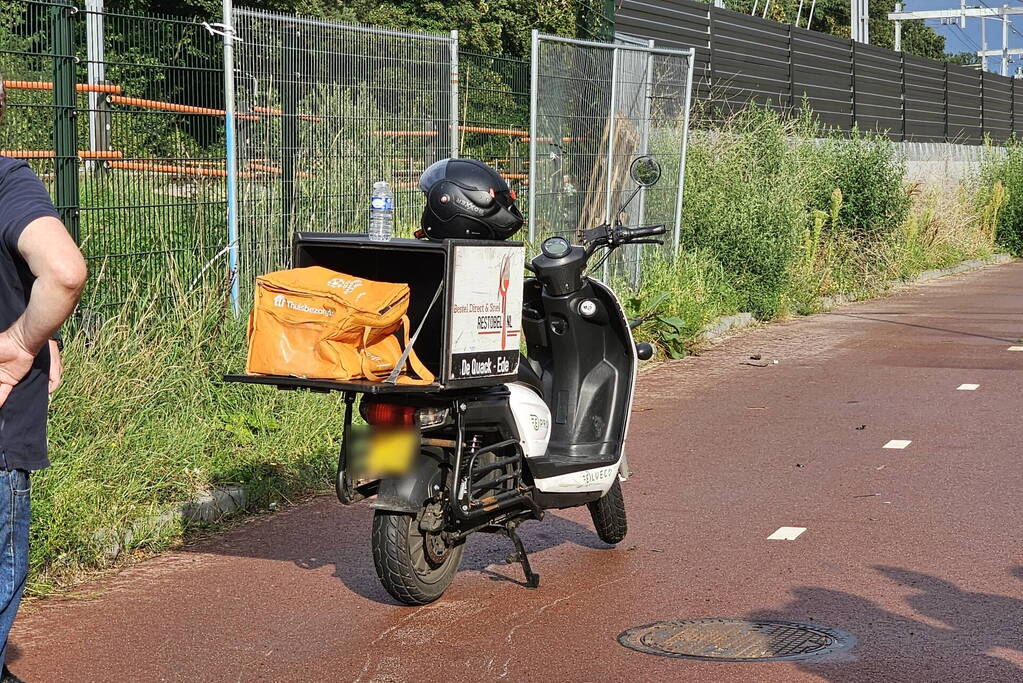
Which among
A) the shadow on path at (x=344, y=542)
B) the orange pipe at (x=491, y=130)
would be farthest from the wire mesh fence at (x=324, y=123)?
the shadow on path at (x=344, y=542)

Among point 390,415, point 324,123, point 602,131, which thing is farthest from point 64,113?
point 602,131

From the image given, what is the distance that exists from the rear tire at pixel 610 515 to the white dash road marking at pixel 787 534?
0.69 m

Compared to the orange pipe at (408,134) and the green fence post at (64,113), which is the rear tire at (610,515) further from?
the orange pipe at (408,134)

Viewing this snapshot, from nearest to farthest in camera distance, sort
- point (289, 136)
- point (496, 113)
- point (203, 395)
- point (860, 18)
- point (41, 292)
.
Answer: point (41, 292)
point (203, 395)
point (289, 136)
point (496, 113)
point (860, 18)

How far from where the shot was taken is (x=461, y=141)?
1061 cm

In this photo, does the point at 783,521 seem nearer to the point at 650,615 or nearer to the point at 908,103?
the point at 650,615

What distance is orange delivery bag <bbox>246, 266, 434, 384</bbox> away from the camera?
4.91 meters

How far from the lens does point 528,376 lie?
5879 millimetres

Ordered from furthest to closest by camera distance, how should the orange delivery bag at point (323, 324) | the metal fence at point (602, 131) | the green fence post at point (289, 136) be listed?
the metal fence at point (602, 131)
the green fence post at point (289, 136)
the orange delivery bag at point (323, 324)

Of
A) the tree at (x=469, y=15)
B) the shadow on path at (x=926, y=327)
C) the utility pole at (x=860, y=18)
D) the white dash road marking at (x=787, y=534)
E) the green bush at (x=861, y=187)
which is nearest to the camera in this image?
the white dash road marking at (x=787, y=534)

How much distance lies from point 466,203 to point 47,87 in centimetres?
297

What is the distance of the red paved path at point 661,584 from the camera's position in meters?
4.69

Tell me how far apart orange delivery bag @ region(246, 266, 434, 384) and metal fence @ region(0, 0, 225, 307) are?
2703mm

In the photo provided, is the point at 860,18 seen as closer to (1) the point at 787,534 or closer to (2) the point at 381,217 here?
(1) the point at 787,534
